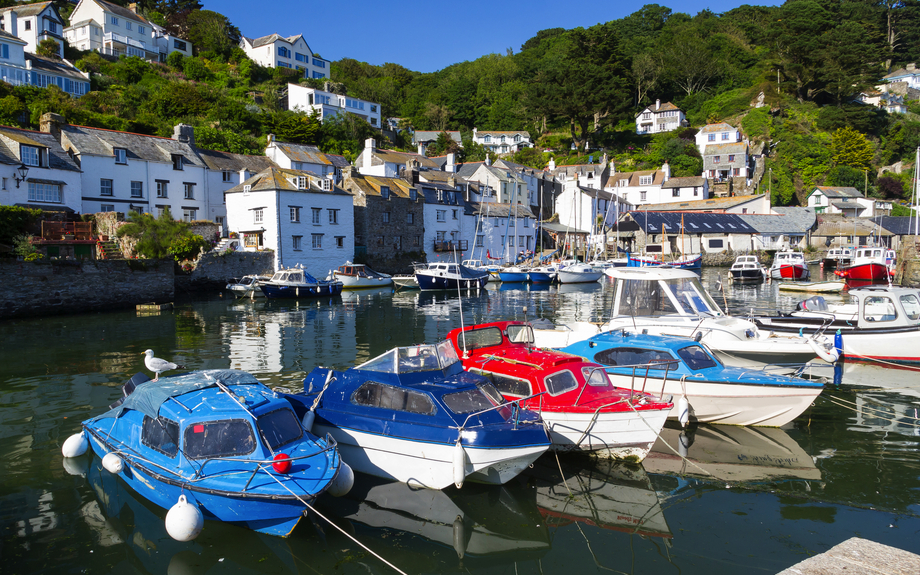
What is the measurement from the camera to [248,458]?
333 inches

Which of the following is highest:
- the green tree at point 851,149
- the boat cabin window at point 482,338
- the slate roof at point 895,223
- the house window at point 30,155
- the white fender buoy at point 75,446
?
the green tree at point 851,149

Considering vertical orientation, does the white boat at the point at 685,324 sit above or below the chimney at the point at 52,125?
below

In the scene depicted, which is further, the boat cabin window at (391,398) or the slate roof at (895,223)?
the slate roof at (895,223)

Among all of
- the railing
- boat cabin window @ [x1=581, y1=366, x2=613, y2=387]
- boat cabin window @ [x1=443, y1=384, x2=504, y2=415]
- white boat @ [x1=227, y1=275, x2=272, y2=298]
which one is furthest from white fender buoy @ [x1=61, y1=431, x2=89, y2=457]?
the railing

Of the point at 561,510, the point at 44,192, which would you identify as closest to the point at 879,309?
the point at 561,510

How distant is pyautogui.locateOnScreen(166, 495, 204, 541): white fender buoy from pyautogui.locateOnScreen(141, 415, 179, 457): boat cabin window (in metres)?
1.21

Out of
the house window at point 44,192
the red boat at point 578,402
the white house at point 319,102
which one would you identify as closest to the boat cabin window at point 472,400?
the red boat at point 578,402

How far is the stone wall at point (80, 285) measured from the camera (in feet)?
95.8

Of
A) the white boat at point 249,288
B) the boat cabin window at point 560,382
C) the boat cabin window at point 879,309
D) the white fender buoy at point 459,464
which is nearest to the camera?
the white fender buoy at point 459,464

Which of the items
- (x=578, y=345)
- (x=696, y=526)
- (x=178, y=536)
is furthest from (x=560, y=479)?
(x=178, y=536)

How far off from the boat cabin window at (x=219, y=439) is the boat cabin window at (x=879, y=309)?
19390mm

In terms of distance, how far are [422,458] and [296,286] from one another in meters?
32.5

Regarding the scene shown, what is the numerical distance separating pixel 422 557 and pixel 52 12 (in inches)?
3570

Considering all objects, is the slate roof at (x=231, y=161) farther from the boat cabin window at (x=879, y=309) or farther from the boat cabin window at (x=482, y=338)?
the boat cabin window at (x=879, y=309)
